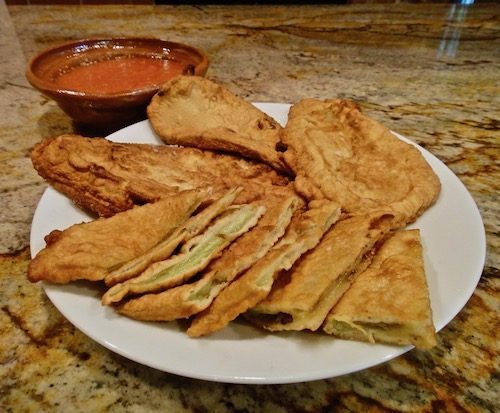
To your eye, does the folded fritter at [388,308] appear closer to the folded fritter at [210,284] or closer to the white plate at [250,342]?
the white plate at [250,342]

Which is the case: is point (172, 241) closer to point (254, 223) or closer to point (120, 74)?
point (254, 223)

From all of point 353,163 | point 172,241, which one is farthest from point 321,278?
point 353,163

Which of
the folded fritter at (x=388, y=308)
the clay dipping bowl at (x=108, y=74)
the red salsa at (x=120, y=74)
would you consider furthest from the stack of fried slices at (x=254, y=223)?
the red salsa at (x=120, y=74)

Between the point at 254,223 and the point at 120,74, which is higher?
the point at 120,74

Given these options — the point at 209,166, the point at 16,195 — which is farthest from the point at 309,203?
the point at 16,195

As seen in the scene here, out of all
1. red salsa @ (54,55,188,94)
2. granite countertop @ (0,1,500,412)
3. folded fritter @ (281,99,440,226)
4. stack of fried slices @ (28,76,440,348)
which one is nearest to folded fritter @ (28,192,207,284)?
stack of fried slices @ (28,76,440,348)
